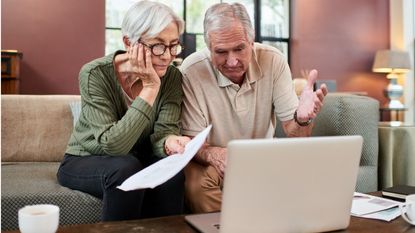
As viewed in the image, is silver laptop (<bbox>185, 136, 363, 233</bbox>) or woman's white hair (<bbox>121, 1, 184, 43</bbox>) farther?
woman's white hair (<bbox>121, 1, 184, 43</bbox>)

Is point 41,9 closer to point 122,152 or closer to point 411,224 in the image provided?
point 122,152

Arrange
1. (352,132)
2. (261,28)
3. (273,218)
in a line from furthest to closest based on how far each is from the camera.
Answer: (261,28) → (352,132) → (273,218)

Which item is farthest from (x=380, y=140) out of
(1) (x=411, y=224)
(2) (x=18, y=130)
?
(2) (x=18, y=130)

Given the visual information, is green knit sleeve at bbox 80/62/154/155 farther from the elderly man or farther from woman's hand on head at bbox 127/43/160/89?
the elderly man

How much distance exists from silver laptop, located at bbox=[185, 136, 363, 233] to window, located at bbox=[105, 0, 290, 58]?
157 inches

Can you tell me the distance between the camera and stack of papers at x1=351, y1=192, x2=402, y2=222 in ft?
3.40

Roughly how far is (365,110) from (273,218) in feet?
3.99

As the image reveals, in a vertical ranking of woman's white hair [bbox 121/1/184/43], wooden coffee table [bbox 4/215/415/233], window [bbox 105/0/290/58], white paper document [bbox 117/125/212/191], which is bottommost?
wooden coffee table [bbox 4/215/415/233]

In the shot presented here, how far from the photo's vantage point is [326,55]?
5414mm

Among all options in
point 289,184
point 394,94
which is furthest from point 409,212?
point 394,94

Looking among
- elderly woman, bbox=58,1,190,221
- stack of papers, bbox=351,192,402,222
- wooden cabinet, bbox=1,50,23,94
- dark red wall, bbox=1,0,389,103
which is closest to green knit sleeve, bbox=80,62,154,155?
elderly woman, bbox=58,1,190,221

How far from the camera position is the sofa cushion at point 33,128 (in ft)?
6.56

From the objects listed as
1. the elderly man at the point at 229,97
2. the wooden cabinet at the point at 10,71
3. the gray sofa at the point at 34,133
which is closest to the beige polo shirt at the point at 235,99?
the elderly man at the point at 229,97

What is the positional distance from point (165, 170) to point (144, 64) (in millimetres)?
576
